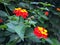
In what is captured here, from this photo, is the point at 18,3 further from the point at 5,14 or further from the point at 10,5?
the point at 5,14

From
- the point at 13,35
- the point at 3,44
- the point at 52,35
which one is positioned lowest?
the point at 52,35

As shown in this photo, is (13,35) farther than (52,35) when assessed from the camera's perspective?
No

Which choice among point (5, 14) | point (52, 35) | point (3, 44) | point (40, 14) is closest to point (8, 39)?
point (3, 44)

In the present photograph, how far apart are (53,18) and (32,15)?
1.29ft

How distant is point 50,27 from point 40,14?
1.22 ft

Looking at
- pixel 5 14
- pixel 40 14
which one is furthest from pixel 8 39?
pixel 40 14

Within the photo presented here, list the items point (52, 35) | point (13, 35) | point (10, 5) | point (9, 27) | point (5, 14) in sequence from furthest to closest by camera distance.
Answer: point (52, 35) → point (10, 5) → point (5, 14) → point (13, 35) → point (9, 27)

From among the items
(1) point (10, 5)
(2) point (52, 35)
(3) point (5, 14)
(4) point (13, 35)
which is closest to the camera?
(4) point (13, 35)

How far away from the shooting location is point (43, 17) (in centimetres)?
168

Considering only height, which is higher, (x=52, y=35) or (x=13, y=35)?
(x=13, y=35)

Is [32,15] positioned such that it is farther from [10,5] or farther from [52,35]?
[52,35]

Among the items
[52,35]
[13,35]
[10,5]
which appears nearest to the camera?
[13,35]

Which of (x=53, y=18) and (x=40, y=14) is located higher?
(x=40, y=14)

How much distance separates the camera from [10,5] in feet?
5.77
